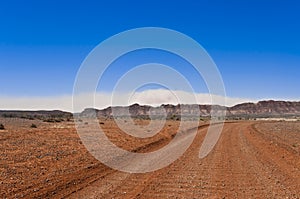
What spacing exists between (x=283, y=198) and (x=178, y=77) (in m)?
13.9

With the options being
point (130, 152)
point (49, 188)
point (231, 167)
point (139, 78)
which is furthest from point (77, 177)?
point (139, 78)

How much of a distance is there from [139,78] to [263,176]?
10.7 m

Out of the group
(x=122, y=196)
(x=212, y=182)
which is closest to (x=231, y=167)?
(x=212, y=182)

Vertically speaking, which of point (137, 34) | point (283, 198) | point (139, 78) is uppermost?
point (137, 34)

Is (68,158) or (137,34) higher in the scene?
(137,34)

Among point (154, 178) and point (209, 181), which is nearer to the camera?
point (209, 181)

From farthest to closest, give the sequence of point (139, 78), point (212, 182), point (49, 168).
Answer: point (139, 78) → point (49, 168) → point (212, 182)

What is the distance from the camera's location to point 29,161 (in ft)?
48.6

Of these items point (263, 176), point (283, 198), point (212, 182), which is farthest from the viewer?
point (263, 176)

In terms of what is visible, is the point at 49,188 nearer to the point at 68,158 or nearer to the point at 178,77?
the point at 68,158

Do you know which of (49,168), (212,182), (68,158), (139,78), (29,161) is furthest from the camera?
(139,78)

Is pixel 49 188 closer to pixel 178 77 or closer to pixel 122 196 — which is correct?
pixel 122 196

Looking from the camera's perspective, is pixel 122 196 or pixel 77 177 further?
pixel 77 177

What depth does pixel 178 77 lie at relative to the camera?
73.7 feet
